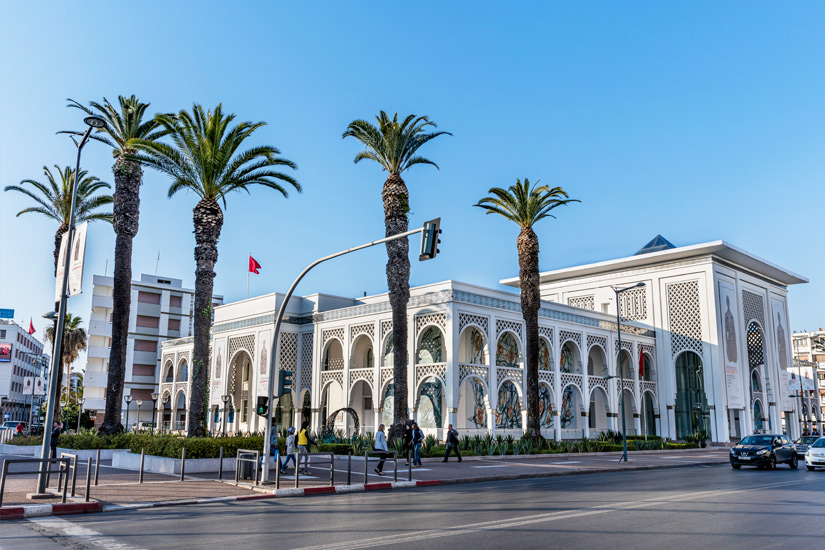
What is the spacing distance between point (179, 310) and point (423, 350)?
44.3 meters

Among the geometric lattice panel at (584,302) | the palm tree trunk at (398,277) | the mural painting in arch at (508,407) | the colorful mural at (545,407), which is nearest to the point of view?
the palm tree trunk at (398,277)

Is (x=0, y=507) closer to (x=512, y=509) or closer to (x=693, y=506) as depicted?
(x=512, y=509)

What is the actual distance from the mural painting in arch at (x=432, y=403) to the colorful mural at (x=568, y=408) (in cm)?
926

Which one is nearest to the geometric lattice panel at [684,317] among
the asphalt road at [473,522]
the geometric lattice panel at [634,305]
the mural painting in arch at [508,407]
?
the geometric lattice panel at [634,305]

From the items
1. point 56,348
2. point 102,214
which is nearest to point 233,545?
point 56,348

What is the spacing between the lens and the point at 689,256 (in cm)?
5003

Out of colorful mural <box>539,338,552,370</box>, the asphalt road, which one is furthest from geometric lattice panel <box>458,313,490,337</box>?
the asphalt road

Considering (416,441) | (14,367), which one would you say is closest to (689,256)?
(416,441)

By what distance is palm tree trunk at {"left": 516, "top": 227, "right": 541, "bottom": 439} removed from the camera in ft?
99.5

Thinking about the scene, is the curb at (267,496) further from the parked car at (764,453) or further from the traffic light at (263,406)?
the parked car at (764,453)

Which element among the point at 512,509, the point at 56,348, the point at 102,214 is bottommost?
the point at 512,509

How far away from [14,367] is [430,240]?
293 feet

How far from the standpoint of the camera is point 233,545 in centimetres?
880

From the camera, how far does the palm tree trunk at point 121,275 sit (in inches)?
1069
